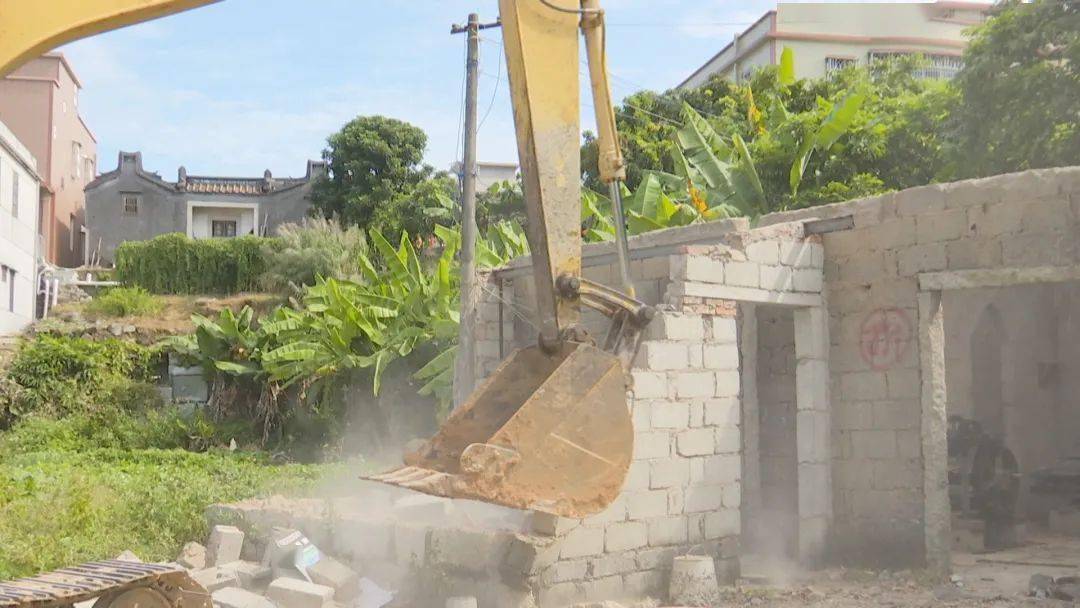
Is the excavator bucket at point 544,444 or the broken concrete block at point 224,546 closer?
the excavator bucket at point 544,444

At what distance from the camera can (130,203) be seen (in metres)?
35.3

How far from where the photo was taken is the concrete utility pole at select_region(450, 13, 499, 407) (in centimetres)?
1284

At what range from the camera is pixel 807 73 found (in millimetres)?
26812

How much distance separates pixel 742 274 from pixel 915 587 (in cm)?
286

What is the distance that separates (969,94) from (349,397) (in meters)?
10.6

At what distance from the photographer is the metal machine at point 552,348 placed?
4656mm

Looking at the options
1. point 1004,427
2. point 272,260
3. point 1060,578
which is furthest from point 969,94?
point 272,260

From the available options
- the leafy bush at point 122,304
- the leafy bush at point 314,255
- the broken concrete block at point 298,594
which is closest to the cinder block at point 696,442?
the broken concrete block at point 298,594

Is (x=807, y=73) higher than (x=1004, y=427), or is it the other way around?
(x=807, y=73)

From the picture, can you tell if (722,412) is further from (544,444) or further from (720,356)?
(544,444)

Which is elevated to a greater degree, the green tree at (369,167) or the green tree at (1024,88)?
the green tree at (369,167)

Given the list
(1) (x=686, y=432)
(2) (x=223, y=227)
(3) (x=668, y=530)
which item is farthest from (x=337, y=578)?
(2) (x=223, y=227)

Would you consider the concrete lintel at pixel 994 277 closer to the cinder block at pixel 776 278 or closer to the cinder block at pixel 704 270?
the cinder block at pixel 776 278

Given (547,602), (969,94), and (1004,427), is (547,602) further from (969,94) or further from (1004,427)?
(969,94)
